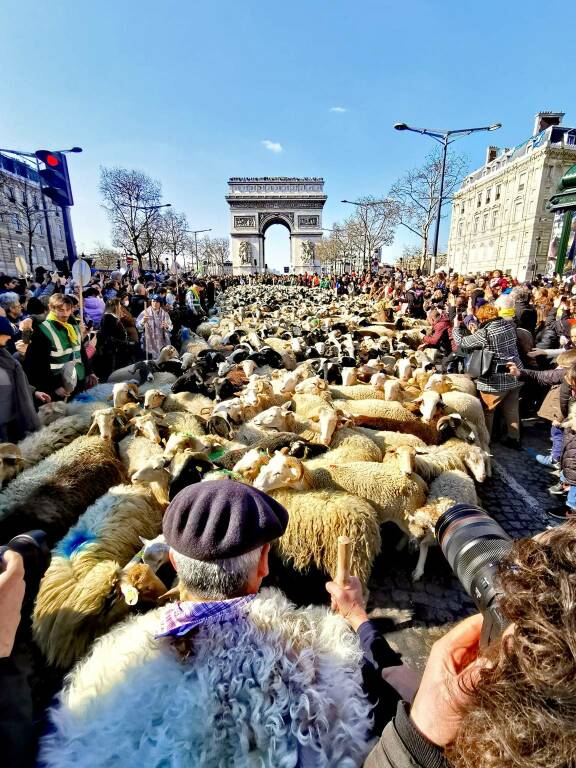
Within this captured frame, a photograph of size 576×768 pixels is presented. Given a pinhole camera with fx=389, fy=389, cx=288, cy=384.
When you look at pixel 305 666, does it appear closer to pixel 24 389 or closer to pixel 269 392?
pixel 24 389

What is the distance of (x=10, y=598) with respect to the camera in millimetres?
1127

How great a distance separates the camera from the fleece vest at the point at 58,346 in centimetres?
471

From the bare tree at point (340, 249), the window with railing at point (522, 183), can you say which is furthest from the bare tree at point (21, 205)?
the window with railing at point (522, 183)

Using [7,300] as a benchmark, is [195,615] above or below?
below

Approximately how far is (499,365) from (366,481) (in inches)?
119

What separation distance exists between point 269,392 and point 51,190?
1314 cm

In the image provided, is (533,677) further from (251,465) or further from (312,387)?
(312,387)

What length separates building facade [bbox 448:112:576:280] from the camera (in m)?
38.9

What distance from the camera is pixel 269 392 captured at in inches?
211

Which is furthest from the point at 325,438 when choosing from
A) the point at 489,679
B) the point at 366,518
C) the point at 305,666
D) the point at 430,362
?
the point at 430,362

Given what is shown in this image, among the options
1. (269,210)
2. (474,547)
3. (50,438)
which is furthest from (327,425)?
(269,210)

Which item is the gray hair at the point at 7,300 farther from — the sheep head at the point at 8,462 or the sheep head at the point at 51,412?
the sheep head at the point at 8,462

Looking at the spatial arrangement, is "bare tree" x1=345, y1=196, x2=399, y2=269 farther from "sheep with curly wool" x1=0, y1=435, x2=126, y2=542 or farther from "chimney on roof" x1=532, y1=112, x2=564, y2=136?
"sheep with curly wool" x1=0, y1=435, x2=126, y2=542

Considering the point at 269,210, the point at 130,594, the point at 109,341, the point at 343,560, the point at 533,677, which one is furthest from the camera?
the point at 269,210
